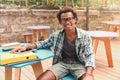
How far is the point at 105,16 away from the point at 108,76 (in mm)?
4393

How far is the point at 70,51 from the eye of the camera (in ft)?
7.09

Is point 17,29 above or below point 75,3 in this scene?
below

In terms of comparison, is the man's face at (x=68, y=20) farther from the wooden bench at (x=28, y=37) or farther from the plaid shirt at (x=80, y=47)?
the wooden bench at (x=28, y=37)

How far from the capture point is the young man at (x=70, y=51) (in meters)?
2.04

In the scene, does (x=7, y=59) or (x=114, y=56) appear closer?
(x=7, y=59)

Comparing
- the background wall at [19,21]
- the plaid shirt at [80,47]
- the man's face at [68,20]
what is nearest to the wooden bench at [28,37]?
the background wall at [19,21]

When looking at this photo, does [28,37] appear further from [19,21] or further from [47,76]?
[47,76]

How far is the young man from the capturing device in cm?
204

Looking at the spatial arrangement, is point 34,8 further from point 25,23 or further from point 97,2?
point 97,2

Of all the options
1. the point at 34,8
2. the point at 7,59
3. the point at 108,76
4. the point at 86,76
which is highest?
the point at 34,8

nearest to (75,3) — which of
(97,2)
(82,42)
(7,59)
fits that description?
(97,2)

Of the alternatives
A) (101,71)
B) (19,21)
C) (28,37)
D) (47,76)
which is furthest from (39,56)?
(19,21)

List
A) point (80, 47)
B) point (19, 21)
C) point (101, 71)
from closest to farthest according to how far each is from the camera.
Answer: point (80, 47)
point (101, 71)
point (19, 21)

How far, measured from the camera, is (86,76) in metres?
1.89
